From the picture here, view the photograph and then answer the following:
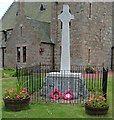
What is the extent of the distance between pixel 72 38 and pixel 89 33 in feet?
5.75

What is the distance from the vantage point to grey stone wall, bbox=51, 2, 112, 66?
27156mm

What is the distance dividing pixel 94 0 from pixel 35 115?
21.3 metres

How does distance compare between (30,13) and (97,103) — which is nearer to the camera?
(97,103)

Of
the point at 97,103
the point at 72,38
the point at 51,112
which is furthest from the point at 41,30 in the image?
the point at 97,103

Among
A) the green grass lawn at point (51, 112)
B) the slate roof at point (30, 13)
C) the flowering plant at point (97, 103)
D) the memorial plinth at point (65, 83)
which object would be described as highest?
the slate roof at point (30, 13)

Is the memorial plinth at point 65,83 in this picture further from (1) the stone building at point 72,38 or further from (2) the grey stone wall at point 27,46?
(2) the grey stone wall at point 27,46

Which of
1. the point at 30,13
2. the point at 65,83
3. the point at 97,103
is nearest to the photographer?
the point at 97,103

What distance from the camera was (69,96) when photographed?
11.6 meters

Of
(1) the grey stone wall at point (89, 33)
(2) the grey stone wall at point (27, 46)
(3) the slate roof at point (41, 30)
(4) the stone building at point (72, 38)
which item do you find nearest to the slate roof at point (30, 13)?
(4) the stone building at point (72, 38)

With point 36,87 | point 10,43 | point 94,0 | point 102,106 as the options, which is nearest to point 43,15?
point 10,43

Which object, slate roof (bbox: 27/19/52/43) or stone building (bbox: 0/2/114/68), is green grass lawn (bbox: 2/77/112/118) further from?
slate roof (bbox: 27/19/52/43)

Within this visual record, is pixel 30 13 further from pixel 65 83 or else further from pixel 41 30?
pixel 65 83

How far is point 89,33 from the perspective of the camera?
27766 mm

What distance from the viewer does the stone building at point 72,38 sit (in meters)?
27.3
